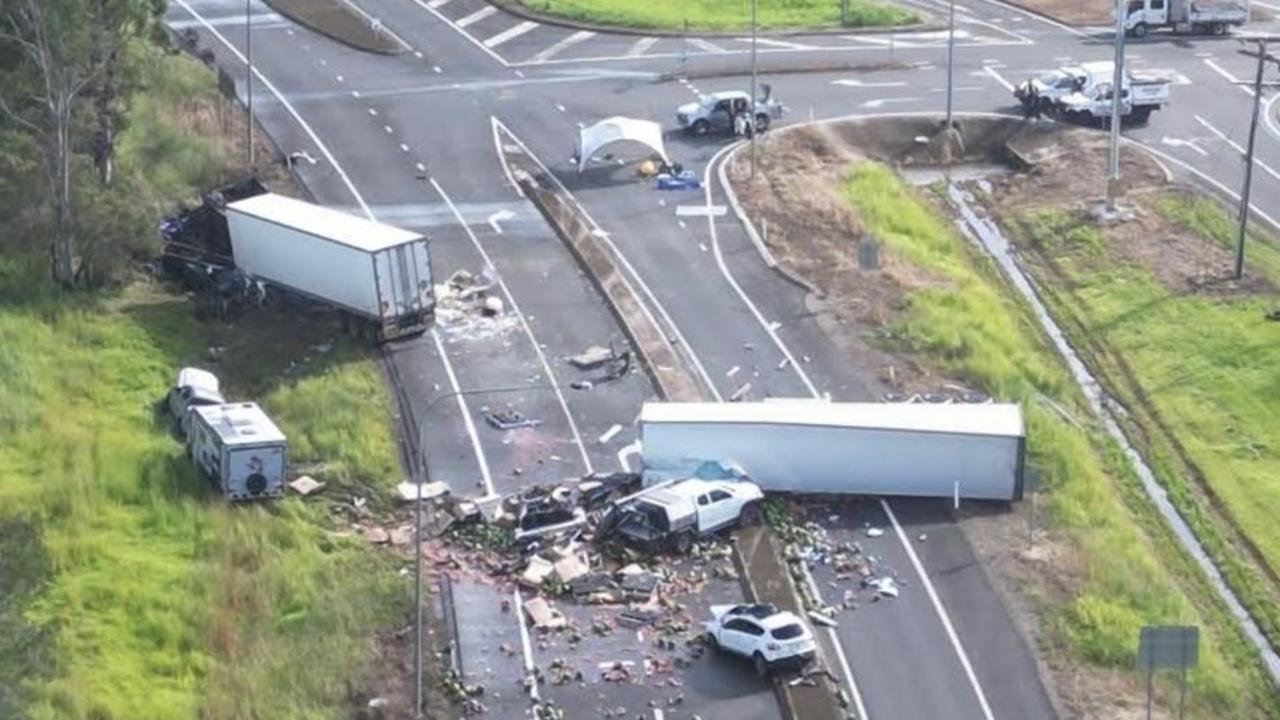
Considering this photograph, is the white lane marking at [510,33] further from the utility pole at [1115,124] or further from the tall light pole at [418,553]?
the tall light pole at [418,553]

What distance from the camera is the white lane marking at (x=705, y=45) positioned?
4037 inches

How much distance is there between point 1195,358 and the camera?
70062 millimetres

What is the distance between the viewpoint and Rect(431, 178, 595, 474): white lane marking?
6105 cm

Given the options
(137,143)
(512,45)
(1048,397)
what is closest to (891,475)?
(1048,397)

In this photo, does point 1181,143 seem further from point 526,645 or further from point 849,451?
point 526,645

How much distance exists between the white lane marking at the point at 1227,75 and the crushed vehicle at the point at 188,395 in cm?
5008

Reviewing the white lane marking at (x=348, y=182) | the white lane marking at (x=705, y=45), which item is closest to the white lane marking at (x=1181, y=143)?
the white lane marking at (x=705, y=45)

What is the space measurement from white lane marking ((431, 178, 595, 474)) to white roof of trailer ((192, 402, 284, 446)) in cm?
781

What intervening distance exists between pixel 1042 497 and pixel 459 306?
67.4 ft

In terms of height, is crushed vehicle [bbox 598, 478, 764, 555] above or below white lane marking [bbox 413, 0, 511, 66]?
below

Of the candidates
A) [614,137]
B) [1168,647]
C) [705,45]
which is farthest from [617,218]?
[1168,647]

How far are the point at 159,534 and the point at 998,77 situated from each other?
52566 millimetres

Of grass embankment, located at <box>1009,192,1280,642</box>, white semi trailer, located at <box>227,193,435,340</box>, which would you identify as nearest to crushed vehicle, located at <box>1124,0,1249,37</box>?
grass embankment, located at <box>1009,192,1280,642</box>

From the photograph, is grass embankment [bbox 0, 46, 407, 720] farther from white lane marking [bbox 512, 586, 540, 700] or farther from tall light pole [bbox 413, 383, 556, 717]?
white lane marking [bbox 512, 586, 540, 700]
